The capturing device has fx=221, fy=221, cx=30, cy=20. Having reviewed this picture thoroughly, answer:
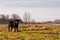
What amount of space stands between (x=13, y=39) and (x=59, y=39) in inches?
132

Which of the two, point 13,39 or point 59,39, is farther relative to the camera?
point 59,39

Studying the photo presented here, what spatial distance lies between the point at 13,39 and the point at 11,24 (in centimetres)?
1234

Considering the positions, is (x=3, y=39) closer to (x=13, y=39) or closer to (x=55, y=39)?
(x=13, y=39)

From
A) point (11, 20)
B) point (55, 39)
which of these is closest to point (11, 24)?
point (11, 20)

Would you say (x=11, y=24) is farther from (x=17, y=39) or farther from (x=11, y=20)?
(x=17, y=39)

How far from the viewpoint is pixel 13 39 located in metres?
14.2

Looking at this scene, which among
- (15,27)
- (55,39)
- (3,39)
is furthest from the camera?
(15,27)

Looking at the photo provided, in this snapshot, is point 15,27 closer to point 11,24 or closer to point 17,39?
point 11,24

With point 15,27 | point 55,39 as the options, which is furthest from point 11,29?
point 55,39

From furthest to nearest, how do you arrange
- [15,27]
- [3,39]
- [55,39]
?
[15,27]
[55,39]
[3,39]

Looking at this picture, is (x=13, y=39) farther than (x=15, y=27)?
No

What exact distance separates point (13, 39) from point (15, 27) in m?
11.5

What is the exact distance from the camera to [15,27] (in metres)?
25.7

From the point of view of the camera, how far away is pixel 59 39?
15430 mm
